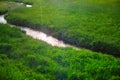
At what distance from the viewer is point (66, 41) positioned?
15.9 metres

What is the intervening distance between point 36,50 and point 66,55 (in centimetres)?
184

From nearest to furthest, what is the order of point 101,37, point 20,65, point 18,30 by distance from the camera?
1. point 20,65
2. point 101,37
3. point 18,30

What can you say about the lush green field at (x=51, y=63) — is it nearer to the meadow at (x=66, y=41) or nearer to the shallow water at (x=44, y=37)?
the meadow at (x=66, y=41)

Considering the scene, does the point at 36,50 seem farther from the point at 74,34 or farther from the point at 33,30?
the point at 33,30

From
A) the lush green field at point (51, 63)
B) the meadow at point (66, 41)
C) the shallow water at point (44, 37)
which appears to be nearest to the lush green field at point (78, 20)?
the meadow at point (66, 41)

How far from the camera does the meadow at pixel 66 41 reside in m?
11.8

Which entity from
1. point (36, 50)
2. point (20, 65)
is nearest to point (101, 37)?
point (36, 50)

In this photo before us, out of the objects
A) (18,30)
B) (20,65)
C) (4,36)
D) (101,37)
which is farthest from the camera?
(18,30)

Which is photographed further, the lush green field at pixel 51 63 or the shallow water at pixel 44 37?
the shallow water at pixel 44 37

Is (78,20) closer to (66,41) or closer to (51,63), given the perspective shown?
(66,41)

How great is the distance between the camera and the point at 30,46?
14.7 m

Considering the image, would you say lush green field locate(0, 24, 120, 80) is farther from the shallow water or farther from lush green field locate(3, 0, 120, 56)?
lush green field locate(3, 0, 120, 56)

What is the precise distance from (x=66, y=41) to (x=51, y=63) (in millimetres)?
3598

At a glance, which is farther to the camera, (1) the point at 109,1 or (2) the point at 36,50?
(1) the point at 109,1
